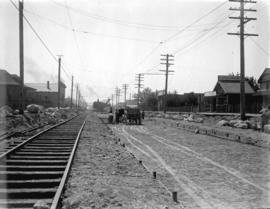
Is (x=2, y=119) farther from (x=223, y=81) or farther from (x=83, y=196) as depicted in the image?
(x=223, y=81)

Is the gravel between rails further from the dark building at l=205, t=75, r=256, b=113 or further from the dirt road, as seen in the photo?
the dark building at l=205, t=75, r=256, b=113

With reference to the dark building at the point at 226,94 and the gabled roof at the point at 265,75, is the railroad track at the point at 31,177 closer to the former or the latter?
the dark building at the point at 226,94

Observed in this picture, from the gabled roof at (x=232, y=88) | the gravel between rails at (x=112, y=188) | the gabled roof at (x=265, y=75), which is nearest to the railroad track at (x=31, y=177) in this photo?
Result: the gravel between rails at (x=112, y=188)

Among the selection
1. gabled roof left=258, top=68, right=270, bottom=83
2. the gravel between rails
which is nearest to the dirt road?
the gravel between rails

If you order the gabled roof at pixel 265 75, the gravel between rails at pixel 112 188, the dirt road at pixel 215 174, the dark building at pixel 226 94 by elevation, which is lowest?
the dirt road at pixel 215 174

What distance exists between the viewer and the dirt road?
688 centimetres

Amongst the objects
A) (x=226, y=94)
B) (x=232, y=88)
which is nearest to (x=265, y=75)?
(x=232, y=88)

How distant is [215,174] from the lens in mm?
9633

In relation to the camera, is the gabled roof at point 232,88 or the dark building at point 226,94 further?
the gabled roof at point 232,88

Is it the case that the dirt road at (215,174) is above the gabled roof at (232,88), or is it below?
below

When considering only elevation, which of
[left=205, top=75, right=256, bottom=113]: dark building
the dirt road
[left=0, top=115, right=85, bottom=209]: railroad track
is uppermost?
[left=205, top=75, right=256, bottom=113]: dark building

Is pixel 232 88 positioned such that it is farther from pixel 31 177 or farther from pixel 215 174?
pixel 31 177

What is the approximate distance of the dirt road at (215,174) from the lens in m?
6.88

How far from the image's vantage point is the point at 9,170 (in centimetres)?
809
